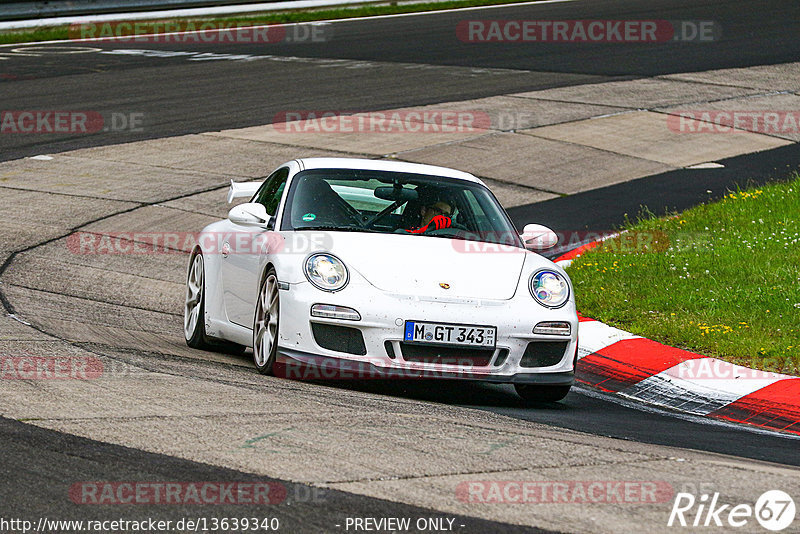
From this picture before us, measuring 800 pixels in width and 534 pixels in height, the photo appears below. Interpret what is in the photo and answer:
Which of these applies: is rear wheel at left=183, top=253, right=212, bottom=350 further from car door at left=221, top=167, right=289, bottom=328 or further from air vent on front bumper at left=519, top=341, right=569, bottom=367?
air vent on front bumper at left=519, top=341, right=569, bottom=367

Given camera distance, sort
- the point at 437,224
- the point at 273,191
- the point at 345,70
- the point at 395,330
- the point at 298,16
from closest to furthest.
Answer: the point at 395,330 < the point at 437,224 < the point at 273,191 < the point at 345,70 < the point at 298,16

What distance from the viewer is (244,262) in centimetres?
796

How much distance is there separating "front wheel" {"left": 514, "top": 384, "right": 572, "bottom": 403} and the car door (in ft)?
5.73

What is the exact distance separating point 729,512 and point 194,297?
5139 millimetres

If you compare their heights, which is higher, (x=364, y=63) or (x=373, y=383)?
(x=364, y=63)

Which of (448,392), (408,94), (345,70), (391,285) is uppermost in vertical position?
(345,70)

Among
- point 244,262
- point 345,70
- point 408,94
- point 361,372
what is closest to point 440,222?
point 244,262

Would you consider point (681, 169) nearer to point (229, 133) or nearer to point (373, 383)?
point (229, 133)

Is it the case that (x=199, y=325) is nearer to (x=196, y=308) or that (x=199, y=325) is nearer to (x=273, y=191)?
(x=196, y=308)

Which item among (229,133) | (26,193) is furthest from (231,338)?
(229,133)

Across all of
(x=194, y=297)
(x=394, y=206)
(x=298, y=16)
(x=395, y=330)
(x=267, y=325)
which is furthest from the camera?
(x=298, y=16)

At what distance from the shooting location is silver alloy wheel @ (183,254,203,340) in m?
8.69

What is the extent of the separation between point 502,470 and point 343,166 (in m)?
3.76

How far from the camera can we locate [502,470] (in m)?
4.95
